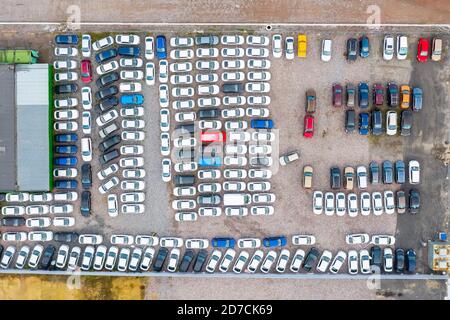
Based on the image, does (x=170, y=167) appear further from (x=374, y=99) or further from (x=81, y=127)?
(x=374, y=99)

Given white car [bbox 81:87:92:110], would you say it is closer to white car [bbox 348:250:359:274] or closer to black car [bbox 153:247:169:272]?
black car [bbox 153:247:169:272]

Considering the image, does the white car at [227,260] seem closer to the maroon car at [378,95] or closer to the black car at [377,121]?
the black car at [377,121]

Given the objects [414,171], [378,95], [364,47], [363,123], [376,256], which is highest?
[364,47]

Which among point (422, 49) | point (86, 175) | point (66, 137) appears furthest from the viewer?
point (66, 137)

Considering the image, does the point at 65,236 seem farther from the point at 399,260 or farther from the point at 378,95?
the point at 378,95

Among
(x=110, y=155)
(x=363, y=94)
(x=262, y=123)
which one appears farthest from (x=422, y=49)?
(x=110, y=155)

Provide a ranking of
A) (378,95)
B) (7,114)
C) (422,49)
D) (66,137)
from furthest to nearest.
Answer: (66,137), (378,95), (422,49), (7,114)
